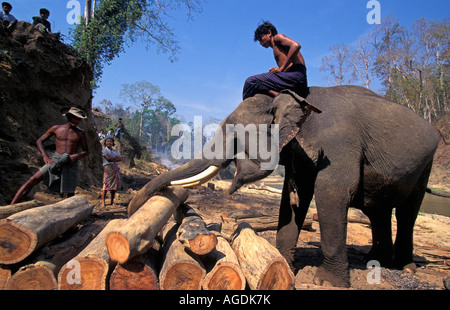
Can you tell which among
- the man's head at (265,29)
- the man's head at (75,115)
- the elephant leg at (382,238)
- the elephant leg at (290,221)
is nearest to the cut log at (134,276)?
the elephant leg at (290,221)

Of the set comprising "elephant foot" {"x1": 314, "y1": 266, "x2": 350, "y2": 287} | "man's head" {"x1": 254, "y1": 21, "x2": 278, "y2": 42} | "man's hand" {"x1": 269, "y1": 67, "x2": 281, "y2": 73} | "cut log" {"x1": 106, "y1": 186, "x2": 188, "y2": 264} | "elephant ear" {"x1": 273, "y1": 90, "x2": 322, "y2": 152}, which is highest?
"man's head" {"x1": 254, "y1": 21, "x2": 278, "y2": 42}

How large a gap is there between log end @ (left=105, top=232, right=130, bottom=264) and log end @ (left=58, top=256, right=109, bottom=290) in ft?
0.76

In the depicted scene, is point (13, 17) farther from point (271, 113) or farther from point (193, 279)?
point (193, 279)

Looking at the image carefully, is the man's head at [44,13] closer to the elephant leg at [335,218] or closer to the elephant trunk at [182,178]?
the elephant trunk at [182,178]

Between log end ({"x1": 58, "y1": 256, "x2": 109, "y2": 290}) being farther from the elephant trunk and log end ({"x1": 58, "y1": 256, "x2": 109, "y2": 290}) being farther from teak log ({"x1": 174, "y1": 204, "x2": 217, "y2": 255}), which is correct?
the elephant trunk

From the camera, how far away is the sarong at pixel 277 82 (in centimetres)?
373

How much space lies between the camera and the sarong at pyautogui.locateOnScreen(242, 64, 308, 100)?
3.73 meters

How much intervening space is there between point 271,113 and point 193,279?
7.23 ft

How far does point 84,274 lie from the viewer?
2266 mm

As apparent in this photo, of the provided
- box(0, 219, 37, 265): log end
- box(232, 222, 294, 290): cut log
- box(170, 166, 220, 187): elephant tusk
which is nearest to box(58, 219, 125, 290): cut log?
box(0, 219, 37, 265): log end

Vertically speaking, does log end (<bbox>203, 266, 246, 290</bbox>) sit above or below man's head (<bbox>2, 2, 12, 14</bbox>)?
below

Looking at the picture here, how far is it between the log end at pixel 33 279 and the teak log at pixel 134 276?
54 cm

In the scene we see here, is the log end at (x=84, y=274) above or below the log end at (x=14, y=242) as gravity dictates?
below

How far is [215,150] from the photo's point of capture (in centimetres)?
340
